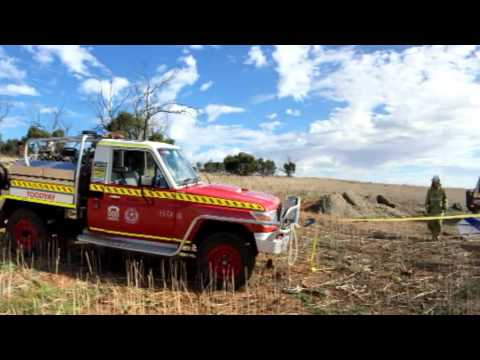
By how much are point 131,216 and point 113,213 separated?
0.36 meters

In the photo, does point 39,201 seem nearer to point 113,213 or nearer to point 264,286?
point 113,213

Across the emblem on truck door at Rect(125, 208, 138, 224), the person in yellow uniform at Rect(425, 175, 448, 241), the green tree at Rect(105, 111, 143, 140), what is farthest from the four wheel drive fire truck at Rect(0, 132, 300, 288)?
the green tree at Rect(105, 111, 143, 140)

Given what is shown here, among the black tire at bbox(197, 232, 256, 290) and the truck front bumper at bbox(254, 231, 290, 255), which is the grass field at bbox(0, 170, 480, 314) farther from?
the truck front bumper at bbox(254, 231, 290, 255)

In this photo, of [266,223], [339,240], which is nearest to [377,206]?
[339,240]

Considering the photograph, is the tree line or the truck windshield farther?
the tree line

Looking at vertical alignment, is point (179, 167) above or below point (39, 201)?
above

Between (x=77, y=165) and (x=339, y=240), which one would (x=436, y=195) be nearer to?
(x=339, y=240)

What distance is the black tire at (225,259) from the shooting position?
579 cm

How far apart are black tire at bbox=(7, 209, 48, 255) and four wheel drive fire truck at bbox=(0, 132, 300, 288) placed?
0.02m

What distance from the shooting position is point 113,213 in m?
6.47

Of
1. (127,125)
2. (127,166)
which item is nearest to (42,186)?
(127,166)

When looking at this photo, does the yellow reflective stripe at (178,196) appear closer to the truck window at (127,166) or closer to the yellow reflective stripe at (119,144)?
the truck window at (127,166)

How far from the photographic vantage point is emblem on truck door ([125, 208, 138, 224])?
6328 millimetres

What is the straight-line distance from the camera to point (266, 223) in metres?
5.70
